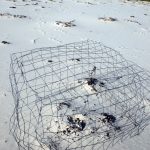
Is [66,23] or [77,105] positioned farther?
[66,23]

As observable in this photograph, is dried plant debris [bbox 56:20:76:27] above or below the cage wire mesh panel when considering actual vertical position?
below

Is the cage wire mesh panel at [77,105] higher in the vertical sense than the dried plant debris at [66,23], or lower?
higher

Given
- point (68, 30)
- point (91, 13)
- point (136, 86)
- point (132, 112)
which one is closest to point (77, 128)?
point (132, 112)

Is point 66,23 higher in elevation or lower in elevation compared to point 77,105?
lower

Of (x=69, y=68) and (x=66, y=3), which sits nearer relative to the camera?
(x=69, y=68)

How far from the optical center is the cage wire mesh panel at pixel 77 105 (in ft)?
15.8

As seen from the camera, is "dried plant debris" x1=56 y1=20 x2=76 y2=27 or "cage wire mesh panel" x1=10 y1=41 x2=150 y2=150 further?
"dried plant debris" x1=56 y1=20 x2=76 y2=27

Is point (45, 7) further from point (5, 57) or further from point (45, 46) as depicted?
point (5, 57)

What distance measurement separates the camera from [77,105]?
5621 mm

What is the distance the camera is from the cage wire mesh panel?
4824 millimetres

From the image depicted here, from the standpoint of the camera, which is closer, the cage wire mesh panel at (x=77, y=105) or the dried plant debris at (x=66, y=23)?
the cage wire mesh panel at (x=77, y=105)

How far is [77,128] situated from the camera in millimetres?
4969

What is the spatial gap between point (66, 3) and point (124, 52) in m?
5.84

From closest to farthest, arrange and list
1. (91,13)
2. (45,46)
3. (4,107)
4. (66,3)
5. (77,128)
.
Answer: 1. (77,128)
2. (4,107)
3. (45,46)
4. (91,13)
5. (66,3)
